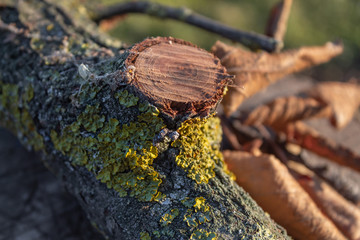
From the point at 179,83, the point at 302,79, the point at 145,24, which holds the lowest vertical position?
the point at 145,24

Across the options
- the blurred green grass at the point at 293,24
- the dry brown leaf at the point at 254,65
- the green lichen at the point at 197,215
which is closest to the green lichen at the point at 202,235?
the green lichen at the point at 197,215

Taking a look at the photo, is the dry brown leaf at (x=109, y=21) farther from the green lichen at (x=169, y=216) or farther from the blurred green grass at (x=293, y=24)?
the green lichen at (x=169, y=216)

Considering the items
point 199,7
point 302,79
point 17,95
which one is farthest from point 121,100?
point 199,7

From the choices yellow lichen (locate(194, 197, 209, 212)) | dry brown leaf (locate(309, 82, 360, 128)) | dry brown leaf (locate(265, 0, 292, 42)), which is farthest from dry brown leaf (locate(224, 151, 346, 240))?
dry brown leaf (locate(265, 0, 292, 42))

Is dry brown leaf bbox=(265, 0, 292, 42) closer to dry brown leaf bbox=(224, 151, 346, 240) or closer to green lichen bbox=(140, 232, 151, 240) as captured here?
dry brown leaf bbox=(224, 151, 346, 240)

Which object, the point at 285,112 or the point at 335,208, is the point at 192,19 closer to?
the point at 285,112

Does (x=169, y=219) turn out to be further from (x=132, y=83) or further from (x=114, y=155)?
(x=132, y=83)
